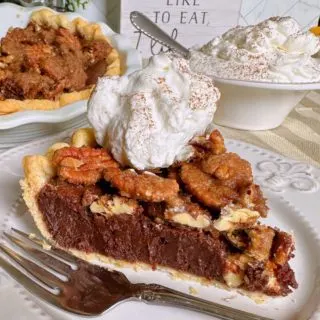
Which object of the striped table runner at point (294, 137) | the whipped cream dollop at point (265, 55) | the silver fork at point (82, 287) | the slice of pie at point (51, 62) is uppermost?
the whipped cream dollop at point (265, 55)

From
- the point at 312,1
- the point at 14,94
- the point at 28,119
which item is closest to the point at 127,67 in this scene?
the point at 14,94

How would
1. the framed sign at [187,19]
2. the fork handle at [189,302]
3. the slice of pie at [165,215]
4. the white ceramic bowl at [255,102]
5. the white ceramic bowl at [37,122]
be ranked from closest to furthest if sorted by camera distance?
1. the fork handle at [189,302]
2. the slice of pie at [165,215]
3. the white ceramic bowl at [37,122]
4. the white ceramic bowl at [255,102]
5. the framed sign at [187,19]

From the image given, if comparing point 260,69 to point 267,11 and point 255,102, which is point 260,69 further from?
point 267,11

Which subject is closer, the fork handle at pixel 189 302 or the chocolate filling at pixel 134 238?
the fork handle at pixel 189 302

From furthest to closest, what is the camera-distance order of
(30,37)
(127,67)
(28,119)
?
1. (30,37)
2. (127,67)
3. (28,119)

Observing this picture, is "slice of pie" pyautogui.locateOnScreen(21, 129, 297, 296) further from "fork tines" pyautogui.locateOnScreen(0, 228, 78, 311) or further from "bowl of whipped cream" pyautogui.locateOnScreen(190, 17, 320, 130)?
"bowl of whipped cream" pyautogui.locateOnScreen(190, 17, 320, 130)

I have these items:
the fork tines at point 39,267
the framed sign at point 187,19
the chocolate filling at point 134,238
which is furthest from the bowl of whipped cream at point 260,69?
the framed sign at point 187,19

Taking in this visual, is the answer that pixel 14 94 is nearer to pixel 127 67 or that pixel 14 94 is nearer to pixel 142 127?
pixel 127 67

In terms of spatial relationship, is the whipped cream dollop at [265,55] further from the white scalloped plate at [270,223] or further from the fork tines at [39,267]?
the fork tines at [39,267]
